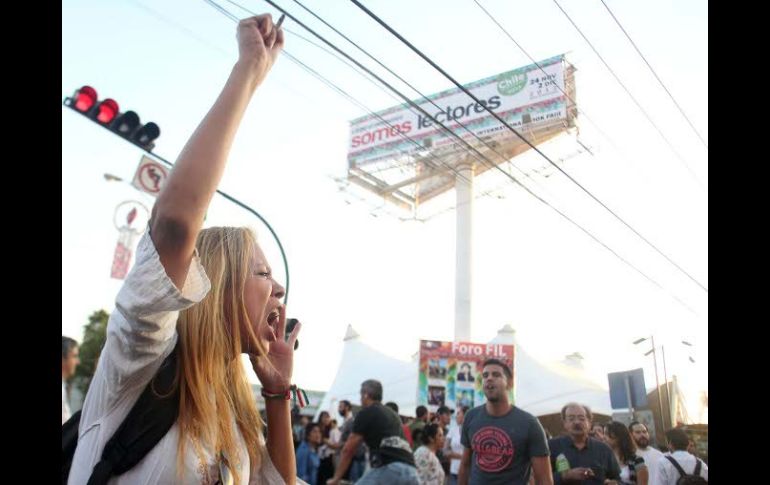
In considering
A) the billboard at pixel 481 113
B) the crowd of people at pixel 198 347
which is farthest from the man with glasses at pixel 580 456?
the billboard at pixel 481 113

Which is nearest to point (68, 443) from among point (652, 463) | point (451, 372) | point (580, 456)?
point (580, 456)

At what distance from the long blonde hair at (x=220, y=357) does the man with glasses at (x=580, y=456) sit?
5.78 meters

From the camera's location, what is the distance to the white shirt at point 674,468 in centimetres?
658

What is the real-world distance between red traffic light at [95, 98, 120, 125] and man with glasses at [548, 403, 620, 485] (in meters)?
6.54

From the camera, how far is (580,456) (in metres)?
6.74

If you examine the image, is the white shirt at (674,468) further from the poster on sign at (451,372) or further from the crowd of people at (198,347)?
the poster on sign at (451,372)

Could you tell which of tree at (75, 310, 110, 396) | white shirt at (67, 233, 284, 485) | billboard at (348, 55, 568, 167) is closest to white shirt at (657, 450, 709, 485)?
white shirt at (67, 233, 284, 485)

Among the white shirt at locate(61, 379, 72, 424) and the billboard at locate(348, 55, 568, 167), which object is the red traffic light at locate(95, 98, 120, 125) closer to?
the white shirt at locate(61, 379, 72, 424)

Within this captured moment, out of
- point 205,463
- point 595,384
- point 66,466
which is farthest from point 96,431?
point 595,384

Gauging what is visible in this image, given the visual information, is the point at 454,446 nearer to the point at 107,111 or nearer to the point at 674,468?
the point at 674,468

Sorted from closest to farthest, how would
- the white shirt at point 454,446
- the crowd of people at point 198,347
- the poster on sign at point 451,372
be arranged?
the crowd of people at point 198,347
the white shirt at point 454,446
the poster on sign at point 451,372
